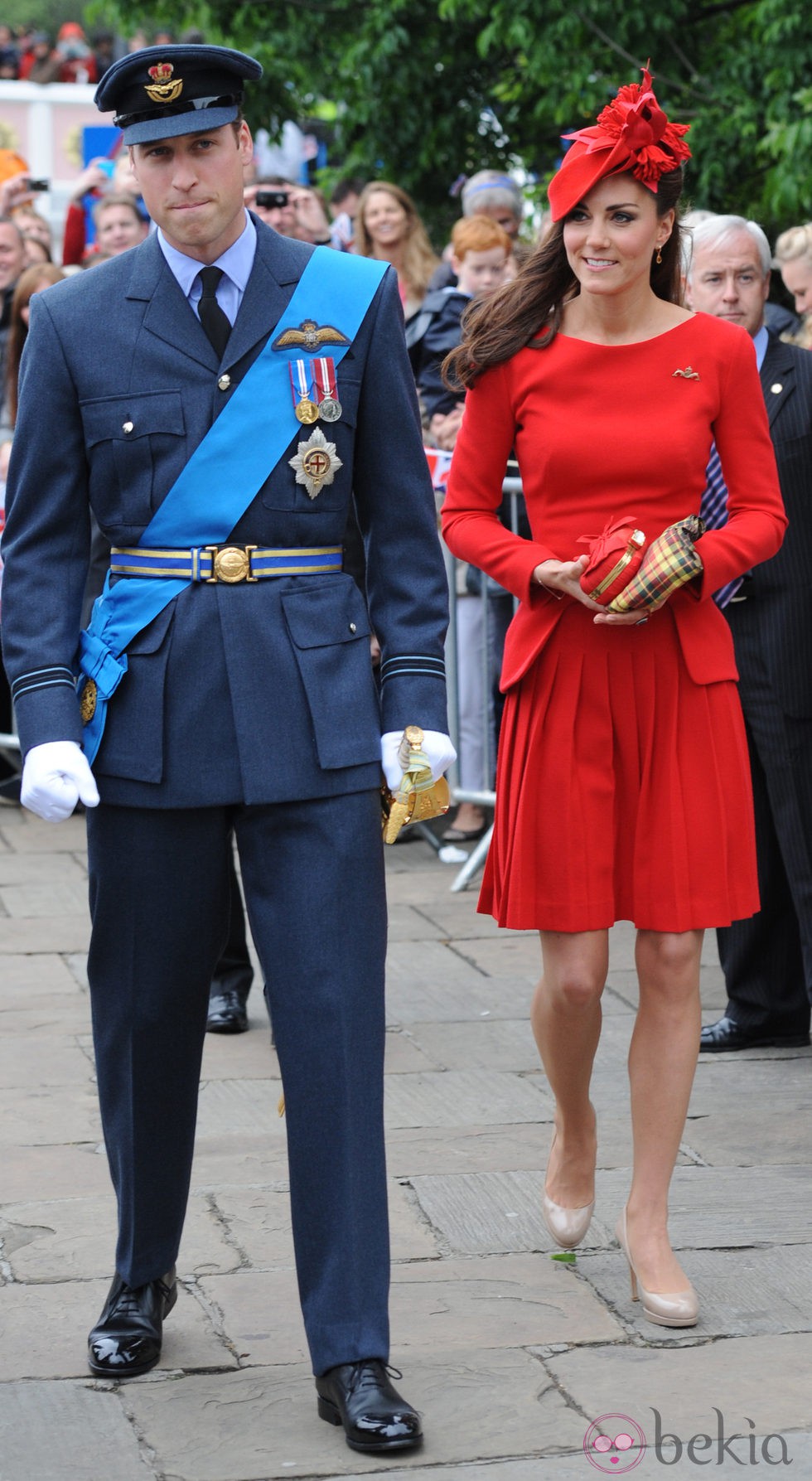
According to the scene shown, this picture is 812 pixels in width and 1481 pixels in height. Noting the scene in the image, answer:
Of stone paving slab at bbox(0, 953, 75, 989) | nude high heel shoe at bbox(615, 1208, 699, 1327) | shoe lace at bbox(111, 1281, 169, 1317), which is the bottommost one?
stone paving slab at bbox(0, 953, 75, 989)

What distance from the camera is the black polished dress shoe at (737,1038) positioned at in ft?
18.0

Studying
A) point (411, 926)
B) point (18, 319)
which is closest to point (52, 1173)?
point (411, 926)

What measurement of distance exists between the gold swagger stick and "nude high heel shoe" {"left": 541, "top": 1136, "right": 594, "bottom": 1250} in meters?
0.99

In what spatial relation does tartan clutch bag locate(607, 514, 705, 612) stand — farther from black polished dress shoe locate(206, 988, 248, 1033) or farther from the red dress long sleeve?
black polished dress shoe locate(206, 988, 248, 1033)

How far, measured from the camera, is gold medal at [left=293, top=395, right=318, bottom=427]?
3268mm

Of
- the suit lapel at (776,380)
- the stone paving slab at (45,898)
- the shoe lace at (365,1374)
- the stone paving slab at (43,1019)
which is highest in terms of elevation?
the suit lapel at (776,380)

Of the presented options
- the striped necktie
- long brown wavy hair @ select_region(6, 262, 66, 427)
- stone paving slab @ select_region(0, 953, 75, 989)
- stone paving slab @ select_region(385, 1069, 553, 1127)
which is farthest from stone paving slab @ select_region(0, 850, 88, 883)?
the striped necktie

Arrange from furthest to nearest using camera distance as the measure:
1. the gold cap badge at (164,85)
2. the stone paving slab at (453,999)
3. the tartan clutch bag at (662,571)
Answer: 1. the stone paving slab at (453,999)
2. the tartan clutch bag at (662,571)
3. the gold cap badge at (164,85)

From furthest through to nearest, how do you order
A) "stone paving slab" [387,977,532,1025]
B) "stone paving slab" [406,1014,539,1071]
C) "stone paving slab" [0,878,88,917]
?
"stone paving slab" [0,878,88,917] < "stone paving slab" [387,977,532,1025] < "stone paving slab" [406,1014,539,1071]

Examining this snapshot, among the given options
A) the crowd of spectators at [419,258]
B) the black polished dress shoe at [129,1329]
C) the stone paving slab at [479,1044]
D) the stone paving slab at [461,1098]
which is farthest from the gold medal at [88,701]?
the crowd of spectators at [419,258]

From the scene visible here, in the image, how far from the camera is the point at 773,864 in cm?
544

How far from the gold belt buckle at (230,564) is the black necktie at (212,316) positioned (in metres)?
0.30

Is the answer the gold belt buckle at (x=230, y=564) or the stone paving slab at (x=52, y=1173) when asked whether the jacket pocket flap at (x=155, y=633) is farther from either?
the stone paving slab at (x=52, y=1173)

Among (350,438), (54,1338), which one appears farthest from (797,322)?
(54,1338)
